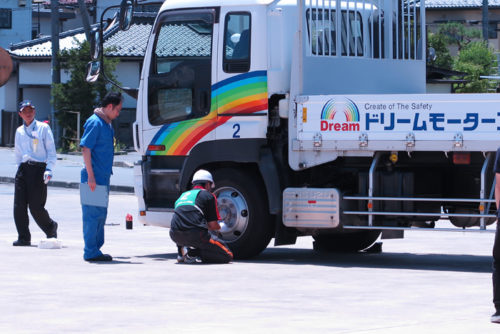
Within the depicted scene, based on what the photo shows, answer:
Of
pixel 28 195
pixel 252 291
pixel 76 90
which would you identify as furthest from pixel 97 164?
pixel 76 90

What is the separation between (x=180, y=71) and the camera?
45.8ft

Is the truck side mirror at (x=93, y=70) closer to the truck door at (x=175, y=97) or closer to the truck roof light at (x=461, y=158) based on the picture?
the truck door at (x=175, y=97)

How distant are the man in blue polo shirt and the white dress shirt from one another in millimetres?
1665

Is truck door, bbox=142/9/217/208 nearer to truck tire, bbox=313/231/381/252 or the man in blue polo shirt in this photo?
the man in blue polo shirt

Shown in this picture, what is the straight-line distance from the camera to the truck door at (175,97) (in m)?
13.7

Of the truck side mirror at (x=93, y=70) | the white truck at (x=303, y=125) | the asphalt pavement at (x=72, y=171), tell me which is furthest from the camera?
the asphalt pavement at (x=72, y=171)

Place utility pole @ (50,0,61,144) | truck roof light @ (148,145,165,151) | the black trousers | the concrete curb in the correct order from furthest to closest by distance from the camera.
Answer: utility pole @ (50,0,61,144)
the concrete curb
the black trousers
truck roof light @ (148,145,165,151)

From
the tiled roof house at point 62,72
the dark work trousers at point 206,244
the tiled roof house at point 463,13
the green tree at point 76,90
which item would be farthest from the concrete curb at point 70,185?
the tiled roof house at point 463,13

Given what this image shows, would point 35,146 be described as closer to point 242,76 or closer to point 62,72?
point 242,76

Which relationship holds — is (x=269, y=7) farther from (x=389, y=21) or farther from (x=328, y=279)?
(x=328, y=279)

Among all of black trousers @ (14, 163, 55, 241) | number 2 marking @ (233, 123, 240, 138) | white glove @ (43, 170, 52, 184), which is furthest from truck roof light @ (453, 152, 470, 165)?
black trousers @ (14, 163, 55, 241)

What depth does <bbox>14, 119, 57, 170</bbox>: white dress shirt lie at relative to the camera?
14.9 meters

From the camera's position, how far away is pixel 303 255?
572 inches

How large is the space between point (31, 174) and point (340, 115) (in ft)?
14.1
